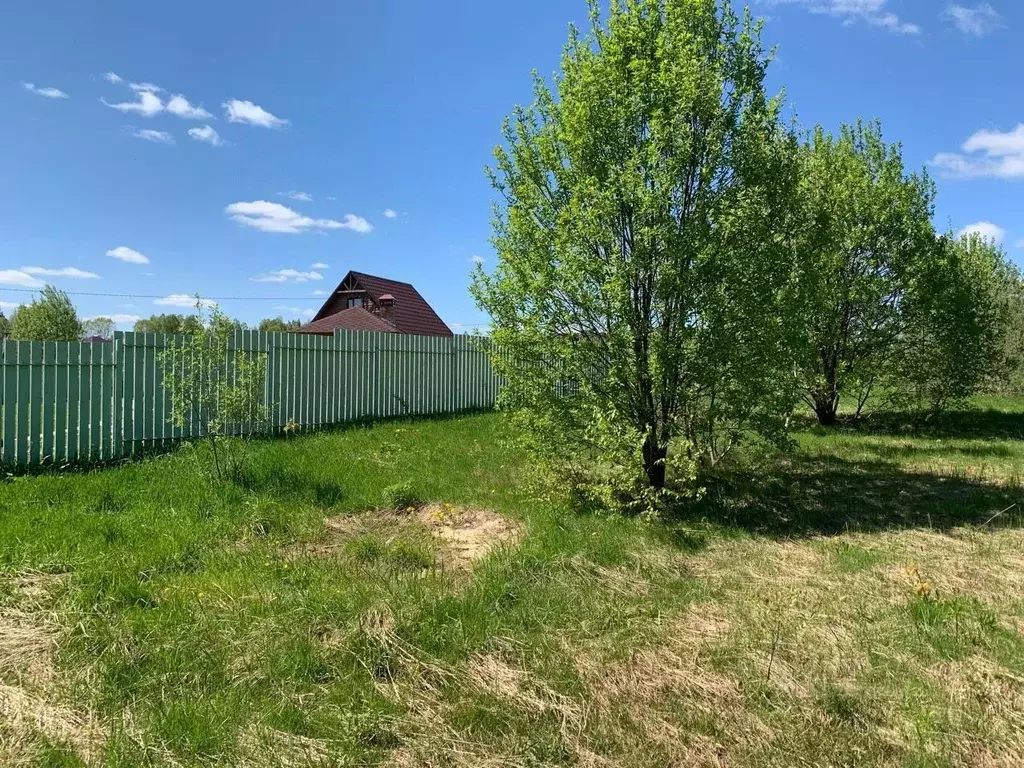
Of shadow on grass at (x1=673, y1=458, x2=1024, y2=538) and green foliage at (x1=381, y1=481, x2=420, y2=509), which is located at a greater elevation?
green foliage at (x1=381, y1=481, x2=420, y2=509)

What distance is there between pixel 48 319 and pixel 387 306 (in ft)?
62.0

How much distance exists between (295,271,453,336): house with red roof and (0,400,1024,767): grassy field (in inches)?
1000

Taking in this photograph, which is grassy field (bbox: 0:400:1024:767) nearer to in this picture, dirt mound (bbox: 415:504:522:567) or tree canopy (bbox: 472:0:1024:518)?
dirt mound (bbox: 415:504:522:567)

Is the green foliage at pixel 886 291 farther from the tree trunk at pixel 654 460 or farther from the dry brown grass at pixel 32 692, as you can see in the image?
the dry brown grass at pixel 32 692

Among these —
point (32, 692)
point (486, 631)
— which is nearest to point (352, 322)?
point (486, 631)

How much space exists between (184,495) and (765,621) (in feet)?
17.8

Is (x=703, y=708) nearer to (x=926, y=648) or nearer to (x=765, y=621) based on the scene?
(x=765, y=621)

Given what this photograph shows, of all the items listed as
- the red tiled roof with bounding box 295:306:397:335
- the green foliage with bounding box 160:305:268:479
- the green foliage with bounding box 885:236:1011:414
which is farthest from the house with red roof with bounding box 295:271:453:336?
the green foliage with bounding box 160:305:268:479

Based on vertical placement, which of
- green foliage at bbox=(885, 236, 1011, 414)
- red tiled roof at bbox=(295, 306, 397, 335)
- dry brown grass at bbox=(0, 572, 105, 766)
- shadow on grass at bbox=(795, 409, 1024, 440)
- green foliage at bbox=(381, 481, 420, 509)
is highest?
red tiled roof at bbox=(295, 306, 397, 335)

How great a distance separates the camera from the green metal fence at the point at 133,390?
7438 mm

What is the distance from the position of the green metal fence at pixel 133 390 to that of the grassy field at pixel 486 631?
117 cm

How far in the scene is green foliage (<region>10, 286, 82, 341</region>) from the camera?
34.5 meters

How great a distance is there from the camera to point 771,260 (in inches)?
249

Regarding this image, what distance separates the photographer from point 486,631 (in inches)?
145
